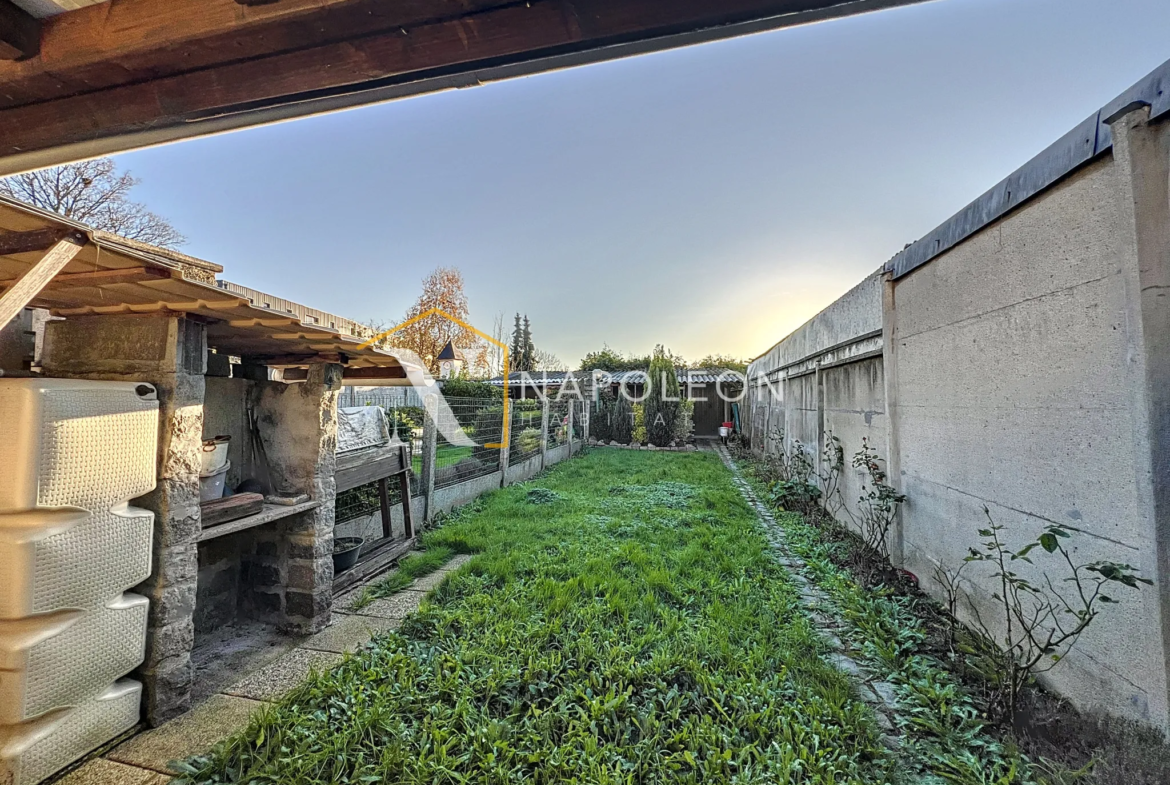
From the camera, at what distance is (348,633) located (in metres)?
2.91

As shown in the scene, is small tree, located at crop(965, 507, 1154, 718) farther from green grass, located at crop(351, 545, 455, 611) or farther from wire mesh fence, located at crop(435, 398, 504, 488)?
wire mesh fence, located at crop(435, 398, 504, 488)

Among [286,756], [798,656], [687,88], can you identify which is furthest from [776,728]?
[687,88]

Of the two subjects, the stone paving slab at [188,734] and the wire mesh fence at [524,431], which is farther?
the wire mesh fence at [524,431]

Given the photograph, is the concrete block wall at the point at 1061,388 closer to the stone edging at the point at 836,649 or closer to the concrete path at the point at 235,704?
the stone edging at the point at 836,649

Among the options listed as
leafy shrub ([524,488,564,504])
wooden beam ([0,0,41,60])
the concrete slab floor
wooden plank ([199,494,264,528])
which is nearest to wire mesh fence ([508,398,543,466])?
leafy shrub ([524,488,564,504])

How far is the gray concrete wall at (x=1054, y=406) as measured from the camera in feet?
5.42

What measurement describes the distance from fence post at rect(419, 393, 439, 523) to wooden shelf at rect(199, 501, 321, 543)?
6.68ft

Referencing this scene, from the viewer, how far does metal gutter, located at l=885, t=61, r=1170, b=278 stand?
5.13 feet

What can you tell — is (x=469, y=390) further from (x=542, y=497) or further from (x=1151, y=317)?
(x=1151, y=317)

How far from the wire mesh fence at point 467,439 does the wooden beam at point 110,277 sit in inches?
140

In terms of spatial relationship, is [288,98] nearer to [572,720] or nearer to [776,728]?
[572,720]

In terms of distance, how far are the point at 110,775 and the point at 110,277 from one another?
6.43 feet

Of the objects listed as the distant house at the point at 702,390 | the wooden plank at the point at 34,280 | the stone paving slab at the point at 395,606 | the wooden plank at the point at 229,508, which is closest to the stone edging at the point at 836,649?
the stone paving slab at the point at 395,606

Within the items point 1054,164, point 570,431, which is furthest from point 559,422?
point 1054,164
